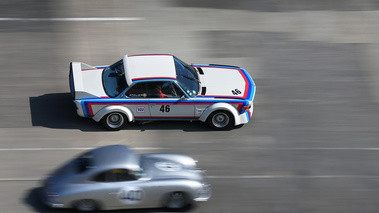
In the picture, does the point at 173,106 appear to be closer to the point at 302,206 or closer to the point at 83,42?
the point at 302,206

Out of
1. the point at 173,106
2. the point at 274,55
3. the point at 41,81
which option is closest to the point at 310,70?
the point at 274,55

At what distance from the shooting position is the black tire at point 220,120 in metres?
12.9

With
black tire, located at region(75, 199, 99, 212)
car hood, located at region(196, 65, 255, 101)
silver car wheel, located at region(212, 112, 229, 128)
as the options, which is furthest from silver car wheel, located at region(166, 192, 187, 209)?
car hood, located at region(196, 65, 255, 101)

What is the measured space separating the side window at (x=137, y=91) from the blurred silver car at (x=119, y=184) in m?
2.69

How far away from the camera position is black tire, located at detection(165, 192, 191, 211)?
9977 mm

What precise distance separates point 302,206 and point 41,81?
27.5 ft

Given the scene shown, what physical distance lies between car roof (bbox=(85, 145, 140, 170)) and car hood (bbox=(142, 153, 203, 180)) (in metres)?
0.31

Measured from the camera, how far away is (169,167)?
404 inches

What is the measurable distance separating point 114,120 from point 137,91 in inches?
37.2

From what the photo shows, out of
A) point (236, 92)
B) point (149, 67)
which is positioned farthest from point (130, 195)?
point (236, 92)

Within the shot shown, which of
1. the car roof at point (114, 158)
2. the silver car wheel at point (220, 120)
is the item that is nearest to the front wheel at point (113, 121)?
the silver car wheel at point (220, 120)

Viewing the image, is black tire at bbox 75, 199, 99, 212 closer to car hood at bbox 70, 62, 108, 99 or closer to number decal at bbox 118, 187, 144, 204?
number decal at bbox 118, 187, 144, 204

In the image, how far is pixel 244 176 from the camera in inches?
451

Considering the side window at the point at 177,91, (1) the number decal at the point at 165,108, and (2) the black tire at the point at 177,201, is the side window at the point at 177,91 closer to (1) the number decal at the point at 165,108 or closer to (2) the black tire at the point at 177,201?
(1) the number decal at the point at 165,108
